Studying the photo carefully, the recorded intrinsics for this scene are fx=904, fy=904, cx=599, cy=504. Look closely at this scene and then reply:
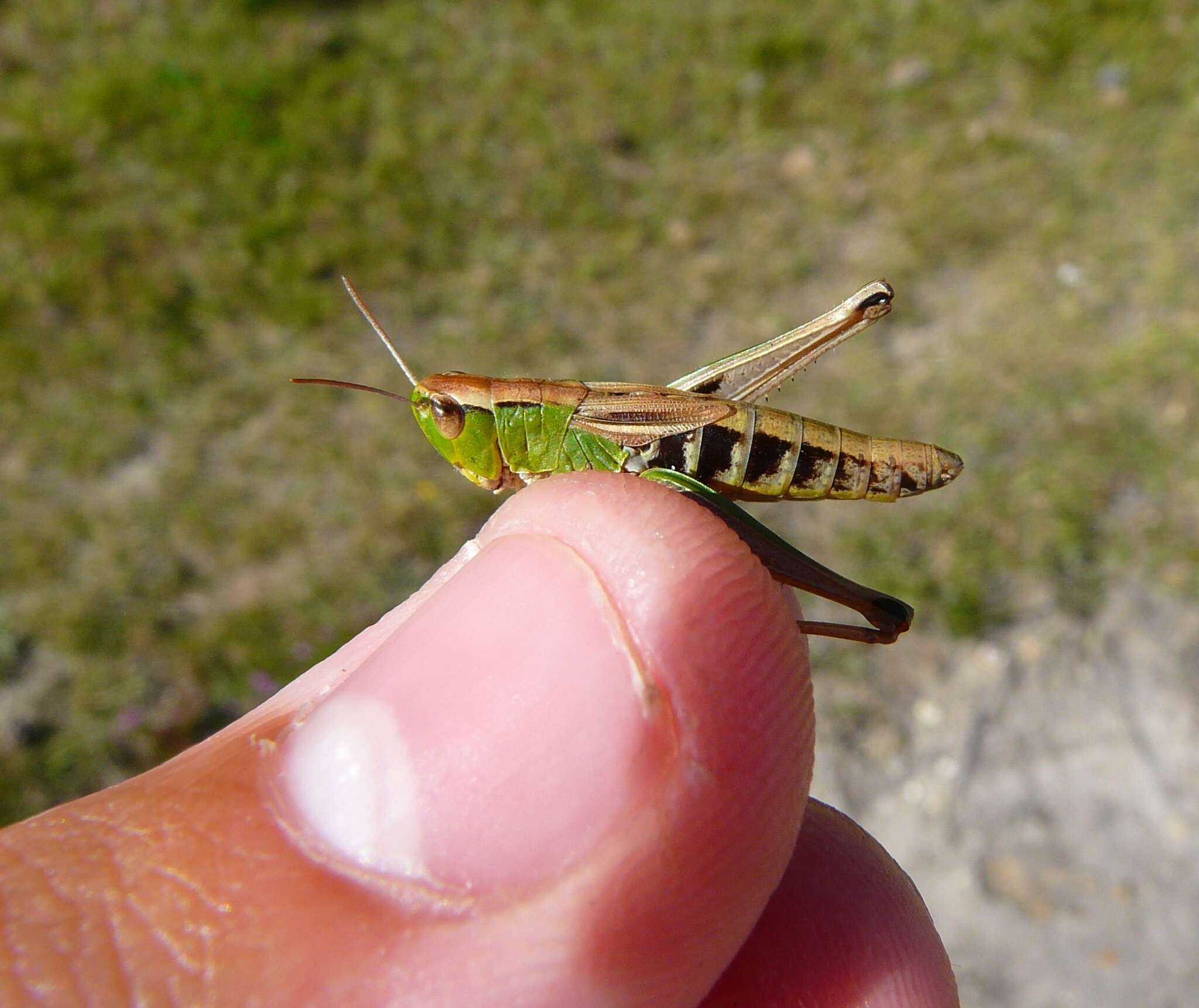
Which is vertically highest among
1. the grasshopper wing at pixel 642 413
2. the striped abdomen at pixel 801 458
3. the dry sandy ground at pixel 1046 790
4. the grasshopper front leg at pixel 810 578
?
the grasshopper wing at pixel 642 413

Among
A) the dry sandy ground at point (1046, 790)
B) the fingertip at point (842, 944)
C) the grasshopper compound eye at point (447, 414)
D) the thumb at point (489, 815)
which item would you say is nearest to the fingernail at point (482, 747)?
the thumb at point (489, 815)

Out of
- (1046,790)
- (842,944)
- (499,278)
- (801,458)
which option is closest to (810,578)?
(801,458)

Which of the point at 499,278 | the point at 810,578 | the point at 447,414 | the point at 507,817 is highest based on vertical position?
the point at 447,414

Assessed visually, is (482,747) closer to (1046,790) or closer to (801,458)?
(801,458)

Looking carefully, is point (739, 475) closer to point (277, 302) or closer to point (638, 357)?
point (638, 357)

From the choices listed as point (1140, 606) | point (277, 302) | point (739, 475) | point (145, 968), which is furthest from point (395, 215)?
point (145, 968)

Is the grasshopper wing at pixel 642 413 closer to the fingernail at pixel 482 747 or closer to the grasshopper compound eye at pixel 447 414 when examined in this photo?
the grasshopper compound eye at pixel 447 414
